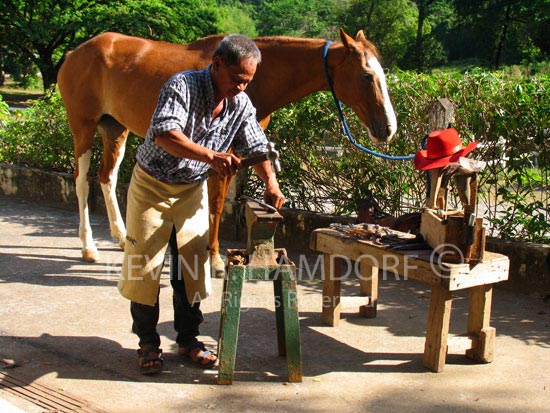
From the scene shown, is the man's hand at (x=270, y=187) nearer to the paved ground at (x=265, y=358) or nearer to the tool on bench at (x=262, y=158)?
the tool on bench at (x=262, y=158)

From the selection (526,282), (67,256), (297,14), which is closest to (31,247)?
(67,256)

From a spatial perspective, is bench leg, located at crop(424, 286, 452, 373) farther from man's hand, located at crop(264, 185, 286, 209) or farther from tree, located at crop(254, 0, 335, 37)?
tree, located at crop(254, 0, 335, 37)

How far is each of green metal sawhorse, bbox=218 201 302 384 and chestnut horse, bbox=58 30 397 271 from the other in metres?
1.88

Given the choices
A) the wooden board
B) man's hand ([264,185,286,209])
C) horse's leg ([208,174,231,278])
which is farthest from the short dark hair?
horse's leg ([208,174,231,278])

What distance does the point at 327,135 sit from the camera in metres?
7.21

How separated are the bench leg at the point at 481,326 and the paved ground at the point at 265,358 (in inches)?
3.4

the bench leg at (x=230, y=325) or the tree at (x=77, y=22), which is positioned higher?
the tree at (x=77, y=22)

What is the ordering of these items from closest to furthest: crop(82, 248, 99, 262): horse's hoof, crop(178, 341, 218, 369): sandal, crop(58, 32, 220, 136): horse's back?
crop(178, 341, 218, 369): sandal
crop(58, 32, 220, 136): horse's back
crop(82, 248, 99, 262): horse's hoof

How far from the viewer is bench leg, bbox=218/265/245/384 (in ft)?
12.9

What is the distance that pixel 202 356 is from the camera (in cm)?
418

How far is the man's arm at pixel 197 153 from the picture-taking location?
3428 mm

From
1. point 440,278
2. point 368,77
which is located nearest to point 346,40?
point 368,77

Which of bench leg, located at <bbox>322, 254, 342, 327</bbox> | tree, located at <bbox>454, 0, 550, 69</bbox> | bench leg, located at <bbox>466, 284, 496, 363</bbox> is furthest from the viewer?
tree, located at <bbox>454, 0, 550, 69</bbox>

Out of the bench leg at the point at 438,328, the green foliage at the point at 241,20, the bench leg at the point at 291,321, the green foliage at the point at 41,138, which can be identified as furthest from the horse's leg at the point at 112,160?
the green foliage at the point at 241,20
